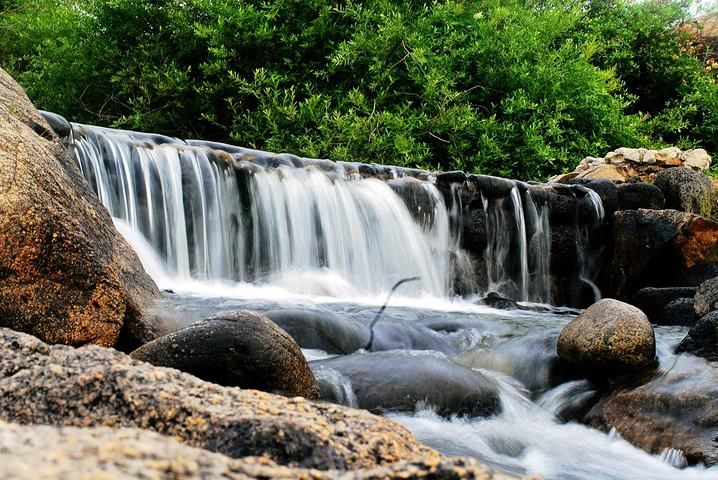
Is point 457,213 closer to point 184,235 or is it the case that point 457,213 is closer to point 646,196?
point 646,196

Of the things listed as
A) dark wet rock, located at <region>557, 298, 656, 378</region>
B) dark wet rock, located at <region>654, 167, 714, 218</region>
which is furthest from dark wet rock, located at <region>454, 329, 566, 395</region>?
dark wet rock, located at <region>654, 167, 714, 218</region>

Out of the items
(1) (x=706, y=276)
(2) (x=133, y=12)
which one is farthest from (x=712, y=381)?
(2) (x=133, y=12)

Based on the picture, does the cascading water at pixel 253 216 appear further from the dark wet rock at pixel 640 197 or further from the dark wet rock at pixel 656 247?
the dark wet rock at pixel 640 197

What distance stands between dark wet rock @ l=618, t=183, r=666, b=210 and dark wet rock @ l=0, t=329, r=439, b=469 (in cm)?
981

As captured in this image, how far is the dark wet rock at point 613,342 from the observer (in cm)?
488

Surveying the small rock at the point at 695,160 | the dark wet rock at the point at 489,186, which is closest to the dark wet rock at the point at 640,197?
the dark wet rock at the point at 489,186

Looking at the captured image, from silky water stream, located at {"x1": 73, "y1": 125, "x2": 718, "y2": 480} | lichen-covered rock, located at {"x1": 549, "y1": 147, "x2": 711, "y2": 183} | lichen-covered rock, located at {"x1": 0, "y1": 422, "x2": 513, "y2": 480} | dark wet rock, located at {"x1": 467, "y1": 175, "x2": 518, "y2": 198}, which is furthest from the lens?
lichen-covered rock, located at {"x1": 549, "y1": 147, "x2": 711, "y2": 183}

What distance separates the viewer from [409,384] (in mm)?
4227

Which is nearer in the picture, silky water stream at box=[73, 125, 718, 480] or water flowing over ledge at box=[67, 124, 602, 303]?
silky water stream at box=[73, 125, 718, 480]

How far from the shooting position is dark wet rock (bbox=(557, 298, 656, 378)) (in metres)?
4.88

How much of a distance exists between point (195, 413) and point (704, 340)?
14.4 feet

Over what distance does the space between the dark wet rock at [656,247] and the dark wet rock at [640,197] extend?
52 cm

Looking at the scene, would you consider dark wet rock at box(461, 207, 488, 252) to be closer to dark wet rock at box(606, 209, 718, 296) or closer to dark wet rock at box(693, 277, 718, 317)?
dark wet rock at box(606, 209, 718, 296)

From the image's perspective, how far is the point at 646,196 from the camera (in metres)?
10.7
